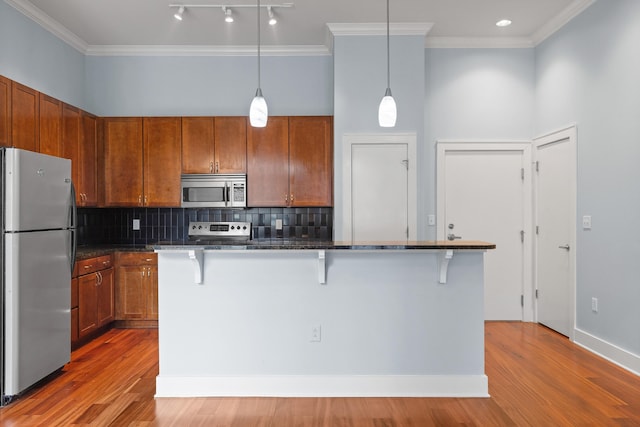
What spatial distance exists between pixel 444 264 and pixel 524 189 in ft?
7.80

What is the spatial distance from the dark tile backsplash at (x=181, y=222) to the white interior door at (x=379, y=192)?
2.22ft

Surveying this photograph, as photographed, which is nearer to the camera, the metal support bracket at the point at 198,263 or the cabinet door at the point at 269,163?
the metal support bracket at the point at 198,263

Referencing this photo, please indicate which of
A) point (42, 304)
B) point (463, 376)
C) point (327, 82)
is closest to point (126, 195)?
point (42, 304)

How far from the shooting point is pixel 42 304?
2834mm

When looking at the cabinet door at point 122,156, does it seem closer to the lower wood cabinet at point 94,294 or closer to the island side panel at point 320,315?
the lower wood cabinet at point 94,294

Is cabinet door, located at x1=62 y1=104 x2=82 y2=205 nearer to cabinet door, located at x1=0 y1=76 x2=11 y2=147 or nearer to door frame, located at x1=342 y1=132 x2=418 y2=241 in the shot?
cabinet door, located at x1=0 y1=76 x2=11 y2=147

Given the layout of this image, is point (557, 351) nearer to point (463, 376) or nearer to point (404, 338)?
point (463, 376)

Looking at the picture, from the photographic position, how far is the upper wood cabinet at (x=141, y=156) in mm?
4375

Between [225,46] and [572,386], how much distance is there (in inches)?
184

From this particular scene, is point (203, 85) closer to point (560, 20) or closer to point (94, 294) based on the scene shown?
point (94, 294)

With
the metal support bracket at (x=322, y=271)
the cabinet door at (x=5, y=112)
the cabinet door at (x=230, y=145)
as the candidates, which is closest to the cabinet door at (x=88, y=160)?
the cabinet door at (x=5, y=112)

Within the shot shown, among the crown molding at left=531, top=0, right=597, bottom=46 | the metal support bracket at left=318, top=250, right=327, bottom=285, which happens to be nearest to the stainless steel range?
the metal support bracket at left=318, top=250, right=327, bottom=285

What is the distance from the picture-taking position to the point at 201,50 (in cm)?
456

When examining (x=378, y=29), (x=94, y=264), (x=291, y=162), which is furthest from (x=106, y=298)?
(x=378, y=29)
